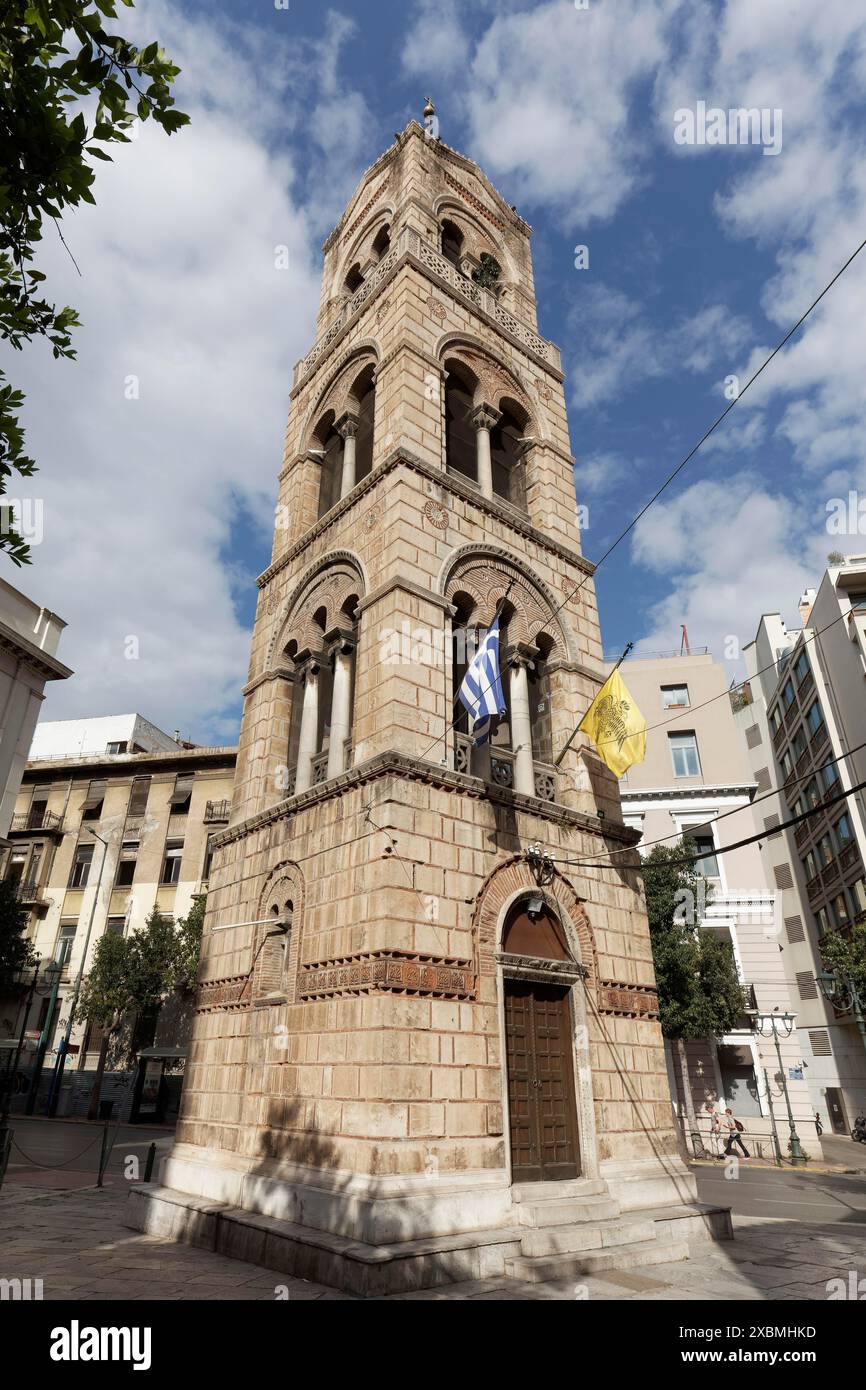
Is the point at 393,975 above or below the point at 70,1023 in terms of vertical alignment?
below

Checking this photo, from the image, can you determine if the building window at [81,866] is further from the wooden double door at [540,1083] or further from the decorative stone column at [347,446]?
the wooden double door at [540,1083]

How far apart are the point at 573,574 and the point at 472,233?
10.1 metres

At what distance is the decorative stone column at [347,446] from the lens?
15672 millimetres

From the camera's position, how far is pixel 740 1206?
1597 cm

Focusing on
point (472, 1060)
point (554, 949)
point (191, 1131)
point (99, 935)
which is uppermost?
point (99, 935)

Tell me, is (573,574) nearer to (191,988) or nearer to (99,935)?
(191,988)

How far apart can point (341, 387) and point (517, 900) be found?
11.6 meters

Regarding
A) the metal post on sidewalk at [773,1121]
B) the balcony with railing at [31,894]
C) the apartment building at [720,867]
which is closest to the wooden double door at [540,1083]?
the apartment building at [720,867]

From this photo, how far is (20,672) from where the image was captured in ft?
65.2

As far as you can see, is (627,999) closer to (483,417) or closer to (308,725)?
(308,725)

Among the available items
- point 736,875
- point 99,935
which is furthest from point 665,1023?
point 99,935

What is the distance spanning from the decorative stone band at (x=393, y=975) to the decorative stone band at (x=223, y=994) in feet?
7.01

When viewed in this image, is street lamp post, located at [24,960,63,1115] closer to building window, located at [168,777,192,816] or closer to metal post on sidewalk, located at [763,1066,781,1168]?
building window, located at [168,777,192,816]

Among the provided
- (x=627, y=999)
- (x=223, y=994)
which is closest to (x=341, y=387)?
(x=223, y=994)
